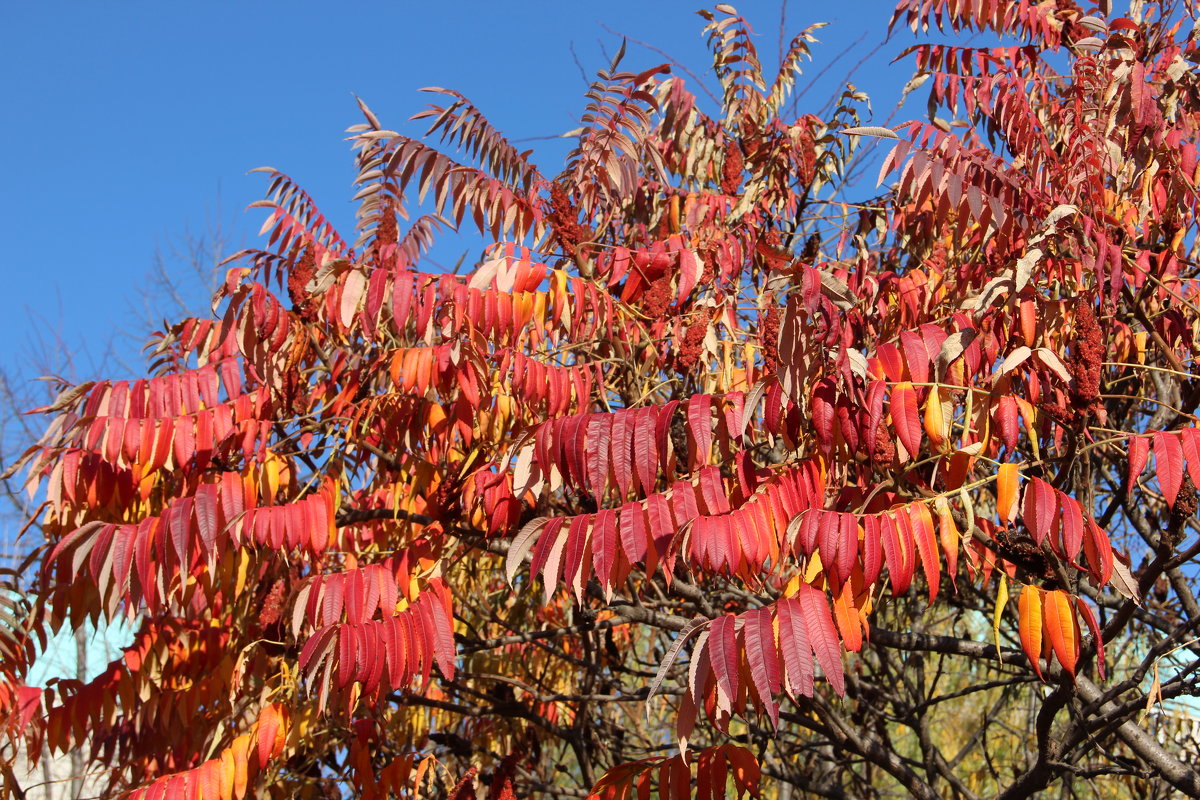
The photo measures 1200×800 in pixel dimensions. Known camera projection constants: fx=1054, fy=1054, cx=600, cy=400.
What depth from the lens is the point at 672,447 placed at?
3170mm

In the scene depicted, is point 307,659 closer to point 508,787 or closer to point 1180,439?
point 508,787

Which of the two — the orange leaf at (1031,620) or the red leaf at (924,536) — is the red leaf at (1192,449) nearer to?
the orange leaf at (1031,620)

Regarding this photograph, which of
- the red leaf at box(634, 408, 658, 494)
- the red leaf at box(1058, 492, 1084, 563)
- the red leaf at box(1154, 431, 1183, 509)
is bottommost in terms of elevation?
the red leaf at box(1058, 492, 1084, 563)

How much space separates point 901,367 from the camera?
2.68m

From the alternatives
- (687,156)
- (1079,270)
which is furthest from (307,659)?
(687,156)

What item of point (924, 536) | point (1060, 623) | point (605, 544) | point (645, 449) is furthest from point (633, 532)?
point (1060, 623)

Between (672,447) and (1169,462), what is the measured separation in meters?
1.33

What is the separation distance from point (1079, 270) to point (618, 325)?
1.69 m

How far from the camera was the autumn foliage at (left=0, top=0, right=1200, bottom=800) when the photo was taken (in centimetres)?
255

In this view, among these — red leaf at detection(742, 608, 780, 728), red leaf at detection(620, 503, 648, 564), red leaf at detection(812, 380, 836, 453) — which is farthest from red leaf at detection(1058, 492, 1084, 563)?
red leaf at detection(620, 503, 648, 564)

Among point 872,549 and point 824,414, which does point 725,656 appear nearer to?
point 872,549

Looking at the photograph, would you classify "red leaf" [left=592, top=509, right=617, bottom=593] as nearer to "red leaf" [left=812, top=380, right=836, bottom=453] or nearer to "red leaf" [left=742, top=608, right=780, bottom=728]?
"red leaf" [left=742, top=608, right=780, bottom=728]

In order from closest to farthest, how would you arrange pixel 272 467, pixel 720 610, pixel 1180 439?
pixel 1180 439 < pixel 272 467 < pixel 720 610

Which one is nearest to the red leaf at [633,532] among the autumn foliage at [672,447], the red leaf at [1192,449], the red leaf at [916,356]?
the autumn foliage at [672,447]
